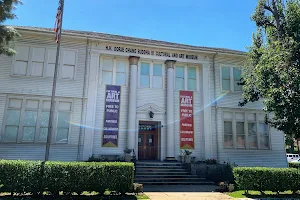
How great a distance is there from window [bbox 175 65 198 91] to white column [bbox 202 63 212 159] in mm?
712

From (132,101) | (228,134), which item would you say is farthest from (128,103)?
(228,134)

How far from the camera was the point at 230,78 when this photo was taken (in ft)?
64.9

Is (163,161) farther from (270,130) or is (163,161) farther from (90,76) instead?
(270,130)

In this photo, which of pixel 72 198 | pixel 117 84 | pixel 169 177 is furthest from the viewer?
pixel 117 84

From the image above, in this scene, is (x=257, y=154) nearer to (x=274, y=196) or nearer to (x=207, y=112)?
(x=207, y=112)

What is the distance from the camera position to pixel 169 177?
14867mm

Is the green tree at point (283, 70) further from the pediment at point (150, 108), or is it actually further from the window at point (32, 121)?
the window at point (32, 121)

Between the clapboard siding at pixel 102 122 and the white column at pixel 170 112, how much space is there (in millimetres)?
2993

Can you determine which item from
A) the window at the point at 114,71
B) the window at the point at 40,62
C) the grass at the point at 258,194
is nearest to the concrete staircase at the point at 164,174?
the grass at the point at 258,194

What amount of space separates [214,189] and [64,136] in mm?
9618

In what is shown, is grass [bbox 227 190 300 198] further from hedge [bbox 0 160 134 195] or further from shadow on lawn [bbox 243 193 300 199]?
hedge [bbox 0 160 134 195]

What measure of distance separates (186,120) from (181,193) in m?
7.39

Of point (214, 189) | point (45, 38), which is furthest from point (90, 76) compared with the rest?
point (214, 189)

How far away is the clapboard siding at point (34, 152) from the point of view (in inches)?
594
